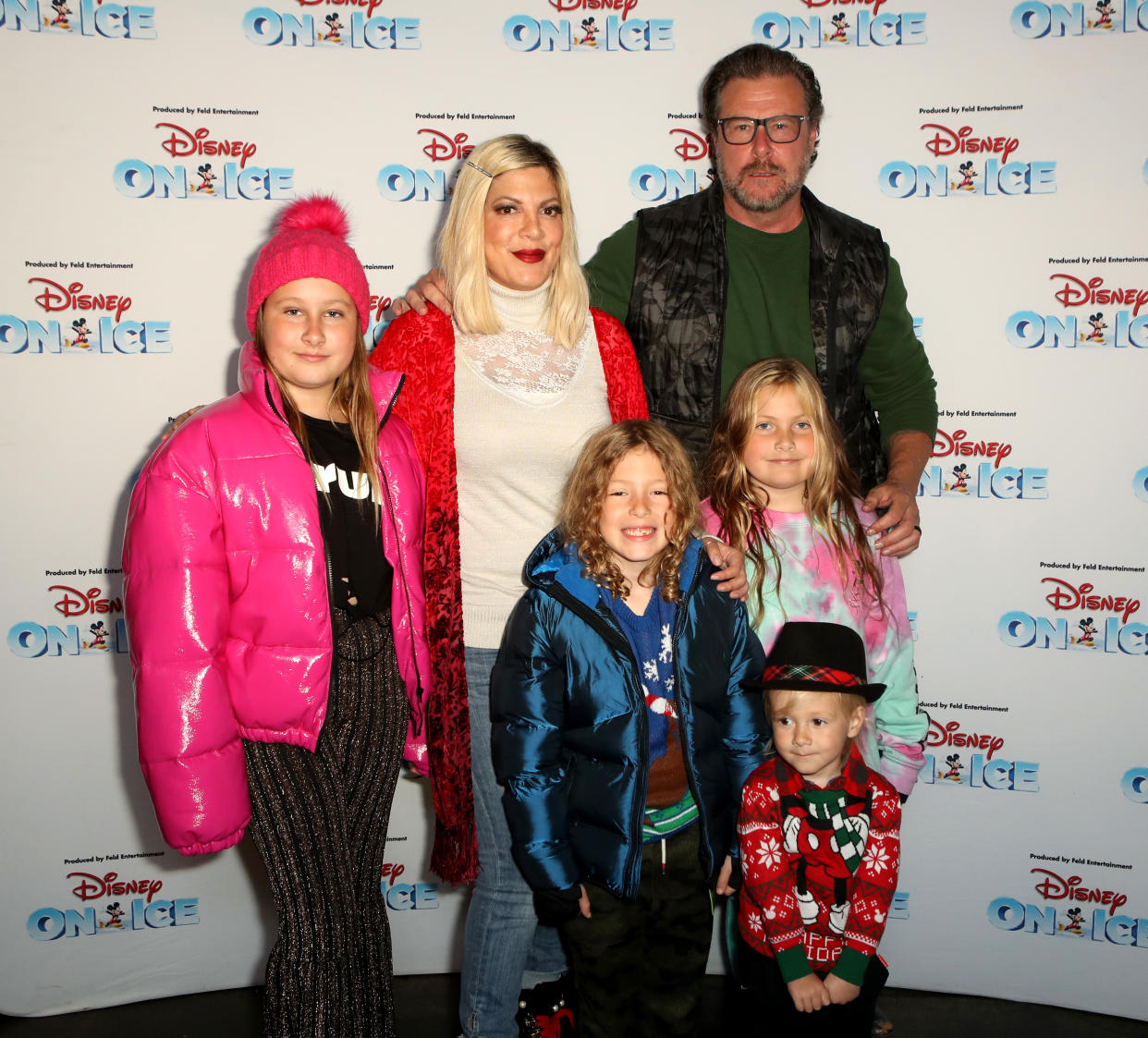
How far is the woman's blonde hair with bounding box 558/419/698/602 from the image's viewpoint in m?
2.10

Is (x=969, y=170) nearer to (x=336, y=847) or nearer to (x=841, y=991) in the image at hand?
(x=841, y=991)

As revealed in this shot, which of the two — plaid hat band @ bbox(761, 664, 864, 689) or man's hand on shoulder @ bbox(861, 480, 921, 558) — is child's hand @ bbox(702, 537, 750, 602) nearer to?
plaid hat band @ bbox(761, 664, 864, 689)

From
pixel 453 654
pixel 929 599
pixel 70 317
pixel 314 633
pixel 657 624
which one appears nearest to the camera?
pixel 314 633

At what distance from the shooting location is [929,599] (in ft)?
10.1

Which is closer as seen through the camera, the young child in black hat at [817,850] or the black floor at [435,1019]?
the young child in black hat at [817,850]

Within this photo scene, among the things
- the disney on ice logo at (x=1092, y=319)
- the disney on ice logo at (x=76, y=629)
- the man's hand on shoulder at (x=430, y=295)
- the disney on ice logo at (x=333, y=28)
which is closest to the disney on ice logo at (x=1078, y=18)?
the disney on ice logo at (x=1092, y=319)

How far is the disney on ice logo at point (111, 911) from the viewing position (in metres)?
3.03

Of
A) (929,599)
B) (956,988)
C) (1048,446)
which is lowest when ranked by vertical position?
(956,988)

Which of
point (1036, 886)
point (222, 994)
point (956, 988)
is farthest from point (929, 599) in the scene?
point (222, 994)

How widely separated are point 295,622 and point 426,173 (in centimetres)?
158

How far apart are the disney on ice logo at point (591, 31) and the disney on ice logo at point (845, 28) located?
0.30 metres

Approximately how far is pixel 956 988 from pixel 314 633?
2474mm

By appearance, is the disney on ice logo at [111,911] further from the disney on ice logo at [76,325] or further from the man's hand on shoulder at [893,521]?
the man's hand on shoulder at [893,521]

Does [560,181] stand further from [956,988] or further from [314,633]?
[956,988]
